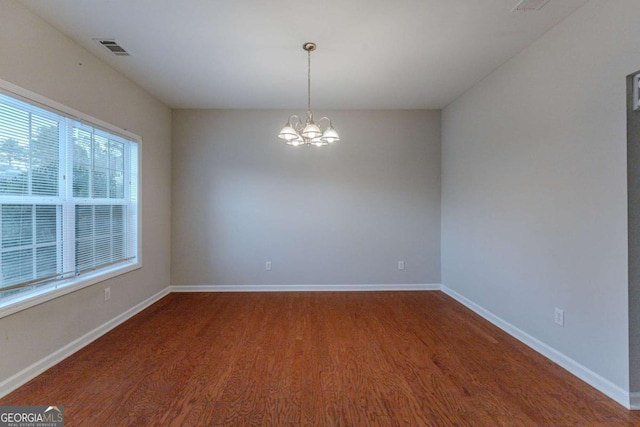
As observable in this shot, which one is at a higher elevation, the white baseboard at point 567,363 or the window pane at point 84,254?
the window pane at point 84,254

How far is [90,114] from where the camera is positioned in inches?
104

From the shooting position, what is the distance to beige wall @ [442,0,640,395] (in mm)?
1832

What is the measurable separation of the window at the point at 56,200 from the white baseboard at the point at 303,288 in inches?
47.0

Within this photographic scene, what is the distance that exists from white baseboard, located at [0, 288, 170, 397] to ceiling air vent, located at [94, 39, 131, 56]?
2679mm

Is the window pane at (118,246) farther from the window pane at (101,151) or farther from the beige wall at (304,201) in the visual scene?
the beige wall at (304,201)

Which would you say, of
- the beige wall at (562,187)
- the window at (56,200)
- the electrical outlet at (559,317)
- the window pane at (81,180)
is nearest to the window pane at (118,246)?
the window at (56,200)

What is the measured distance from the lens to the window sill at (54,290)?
195 cm

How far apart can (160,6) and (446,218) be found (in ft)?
13.3

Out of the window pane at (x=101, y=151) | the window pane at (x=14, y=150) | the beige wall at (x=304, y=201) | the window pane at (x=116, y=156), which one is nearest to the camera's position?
the window pane at (x=14, y=150)

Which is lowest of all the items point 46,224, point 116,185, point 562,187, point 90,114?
point 46,224

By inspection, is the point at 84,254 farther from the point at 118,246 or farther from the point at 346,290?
the point at 346,290

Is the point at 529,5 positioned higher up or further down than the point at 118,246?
higher up

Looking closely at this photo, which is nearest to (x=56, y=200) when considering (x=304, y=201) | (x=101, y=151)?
(x=101, y=151)

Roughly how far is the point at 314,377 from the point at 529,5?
10.5 ft
